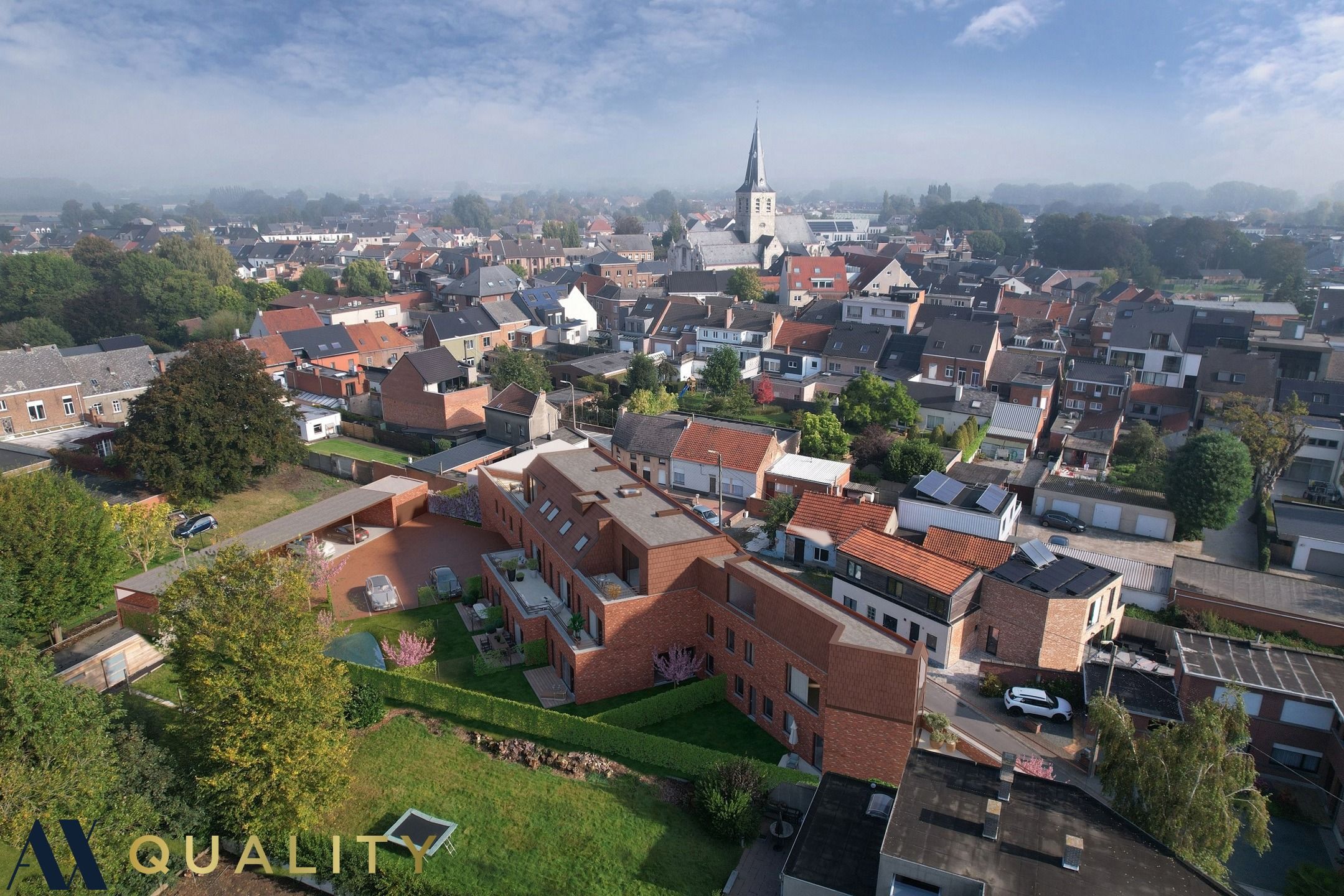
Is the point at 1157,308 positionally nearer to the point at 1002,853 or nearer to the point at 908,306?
the point at 908,306

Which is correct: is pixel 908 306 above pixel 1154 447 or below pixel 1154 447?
above

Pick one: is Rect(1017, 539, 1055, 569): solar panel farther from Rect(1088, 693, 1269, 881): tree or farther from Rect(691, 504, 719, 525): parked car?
Rect(691, 504, 719, 525): parked car

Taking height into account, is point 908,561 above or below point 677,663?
above

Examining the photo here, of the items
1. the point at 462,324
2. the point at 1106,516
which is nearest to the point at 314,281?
the point at 462,324

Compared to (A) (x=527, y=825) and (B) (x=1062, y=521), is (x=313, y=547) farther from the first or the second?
(B) (x=1062, y=521)

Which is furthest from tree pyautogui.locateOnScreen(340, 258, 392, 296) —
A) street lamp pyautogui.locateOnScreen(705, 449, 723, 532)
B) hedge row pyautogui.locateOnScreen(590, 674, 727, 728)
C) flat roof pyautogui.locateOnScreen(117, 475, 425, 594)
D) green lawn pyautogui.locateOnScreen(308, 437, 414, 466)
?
hedge row pyautogui.locateOnScreen(590, 674, 727, 728)

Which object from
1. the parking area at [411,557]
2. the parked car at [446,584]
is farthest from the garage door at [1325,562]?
the parked car at [446,584]

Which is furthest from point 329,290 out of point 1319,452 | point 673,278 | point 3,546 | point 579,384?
point 1319,452

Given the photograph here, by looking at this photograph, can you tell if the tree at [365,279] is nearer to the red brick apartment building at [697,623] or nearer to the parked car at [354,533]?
the parked car at [354,533]
